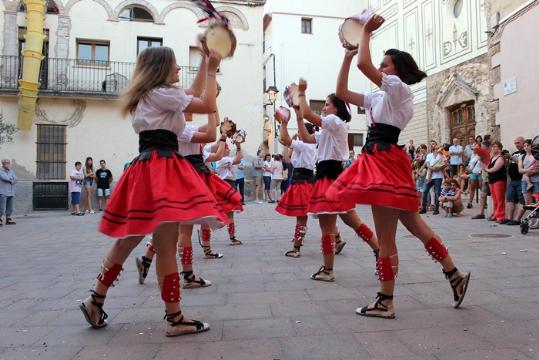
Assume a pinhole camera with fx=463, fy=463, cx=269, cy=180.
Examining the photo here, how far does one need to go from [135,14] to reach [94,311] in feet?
63.3

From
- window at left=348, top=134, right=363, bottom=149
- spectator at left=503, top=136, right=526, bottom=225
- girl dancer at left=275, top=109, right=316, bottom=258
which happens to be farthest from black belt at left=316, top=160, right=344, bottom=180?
window at left=348, top=134, right=363, bottom=149

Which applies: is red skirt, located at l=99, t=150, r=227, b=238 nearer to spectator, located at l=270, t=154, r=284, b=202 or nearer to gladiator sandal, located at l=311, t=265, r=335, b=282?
gladiator sandal, located at l=311, t=265, r=335, b=282

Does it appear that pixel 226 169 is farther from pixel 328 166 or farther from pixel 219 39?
pixel 219 39

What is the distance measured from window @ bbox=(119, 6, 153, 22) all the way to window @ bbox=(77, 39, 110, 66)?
1394 millimetres

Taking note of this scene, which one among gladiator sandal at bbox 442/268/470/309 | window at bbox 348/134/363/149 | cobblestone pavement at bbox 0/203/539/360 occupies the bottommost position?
cobblestone pavement at bbox 0/203/539/360

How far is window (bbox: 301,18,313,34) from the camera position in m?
30.1

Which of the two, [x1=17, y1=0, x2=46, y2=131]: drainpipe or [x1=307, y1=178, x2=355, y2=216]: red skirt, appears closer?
[x1=307, y1=178, x2=355, y2=216]: red skirt

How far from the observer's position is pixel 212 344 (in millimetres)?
2910

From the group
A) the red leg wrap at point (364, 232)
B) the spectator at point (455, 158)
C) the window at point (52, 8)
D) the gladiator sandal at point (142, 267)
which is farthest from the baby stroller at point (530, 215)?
the window at point (52, 8)

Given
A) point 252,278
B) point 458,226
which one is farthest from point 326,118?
point 458,226

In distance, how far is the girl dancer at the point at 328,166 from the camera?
4.67m

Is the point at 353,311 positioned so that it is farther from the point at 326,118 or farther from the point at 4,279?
the point at 4,279

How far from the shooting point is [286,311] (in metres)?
3.61

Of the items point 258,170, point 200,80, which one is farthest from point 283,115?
point 258,170
